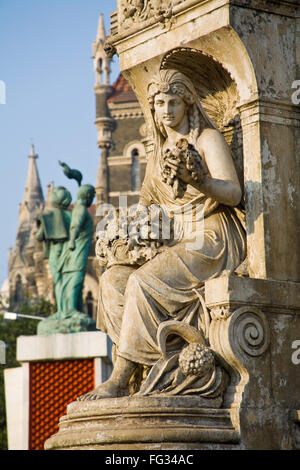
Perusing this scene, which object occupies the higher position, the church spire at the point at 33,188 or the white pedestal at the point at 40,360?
the church spire at the point at 33,188

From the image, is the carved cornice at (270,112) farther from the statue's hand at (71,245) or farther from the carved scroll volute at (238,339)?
the statue's hand at (71,245)

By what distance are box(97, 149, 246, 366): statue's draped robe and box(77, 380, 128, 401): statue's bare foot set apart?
0.68ft

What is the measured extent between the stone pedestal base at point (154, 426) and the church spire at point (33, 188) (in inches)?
3745

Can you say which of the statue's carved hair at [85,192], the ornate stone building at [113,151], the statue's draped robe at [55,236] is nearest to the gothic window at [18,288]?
the ornate stone building at [113,151]

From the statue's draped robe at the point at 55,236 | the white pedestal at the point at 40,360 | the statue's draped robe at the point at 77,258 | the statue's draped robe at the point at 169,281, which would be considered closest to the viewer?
the statue's draped robe at the point at 169,281

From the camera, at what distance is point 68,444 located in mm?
7516

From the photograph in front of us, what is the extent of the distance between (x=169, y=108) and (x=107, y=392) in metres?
1.87

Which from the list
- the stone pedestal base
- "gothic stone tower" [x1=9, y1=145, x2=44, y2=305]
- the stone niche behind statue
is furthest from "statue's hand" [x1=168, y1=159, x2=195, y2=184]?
"gothic stone tower" [x1=9, y1=145, x2=44, y2=305]

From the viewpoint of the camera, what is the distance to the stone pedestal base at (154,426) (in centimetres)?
712

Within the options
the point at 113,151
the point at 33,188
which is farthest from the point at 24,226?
the point at 113,151

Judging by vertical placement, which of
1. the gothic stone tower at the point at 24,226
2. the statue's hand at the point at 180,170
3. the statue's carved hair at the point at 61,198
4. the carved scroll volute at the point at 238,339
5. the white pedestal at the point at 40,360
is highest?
the gothic stone tower at the point at 24,226

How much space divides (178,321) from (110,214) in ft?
3.63
